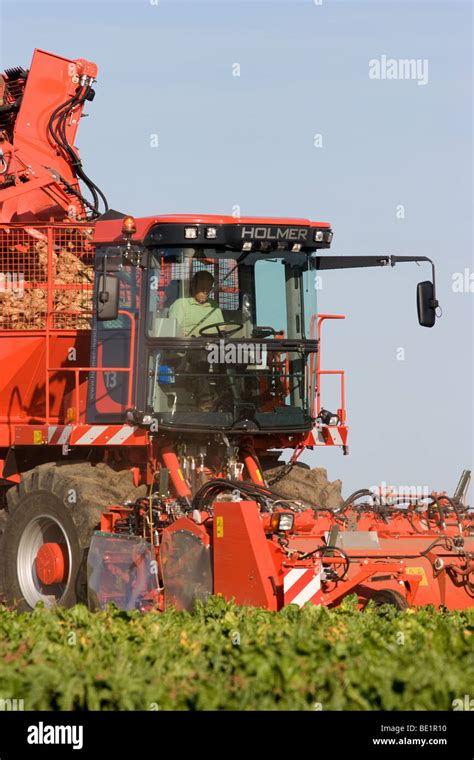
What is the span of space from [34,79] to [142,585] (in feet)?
18.0

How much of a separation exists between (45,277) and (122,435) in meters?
1.91

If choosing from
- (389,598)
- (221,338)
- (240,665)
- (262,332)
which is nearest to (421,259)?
(262,332)

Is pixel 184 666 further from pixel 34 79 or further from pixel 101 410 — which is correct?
pixel 34 79

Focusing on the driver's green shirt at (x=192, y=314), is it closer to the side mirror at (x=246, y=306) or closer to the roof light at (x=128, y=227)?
the side mirror at (x=246, y=306)

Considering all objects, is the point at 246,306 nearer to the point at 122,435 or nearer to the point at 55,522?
the point at 122,435

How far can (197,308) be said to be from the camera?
1016 cm

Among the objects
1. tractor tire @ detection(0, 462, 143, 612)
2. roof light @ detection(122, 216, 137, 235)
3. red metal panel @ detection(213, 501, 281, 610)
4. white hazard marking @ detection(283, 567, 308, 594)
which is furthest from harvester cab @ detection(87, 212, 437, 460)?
white hazard marking @ detection(283, 567, 308, 594)

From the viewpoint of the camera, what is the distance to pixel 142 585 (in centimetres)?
962

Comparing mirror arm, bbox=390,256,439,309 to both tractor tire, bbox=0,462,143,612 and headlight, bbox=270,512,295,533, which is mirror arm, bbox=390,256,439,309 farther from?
tractor tire, bbox=0,462,143,612

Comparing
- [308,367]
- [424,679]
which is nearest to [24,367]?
[308,367]

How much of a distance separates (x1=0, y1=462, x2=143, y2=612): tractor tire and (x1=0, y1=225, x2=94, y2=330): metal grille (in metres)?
1.37

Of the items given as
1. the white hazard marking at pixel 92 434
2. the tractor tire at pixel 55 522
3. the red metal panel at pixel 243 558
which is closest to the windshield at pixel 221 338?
the white hazard marking at pixel 92 434

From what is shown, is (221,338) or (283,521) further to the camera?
(221,338)

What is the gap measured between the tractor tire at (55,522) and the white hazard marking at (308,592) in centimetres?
201
